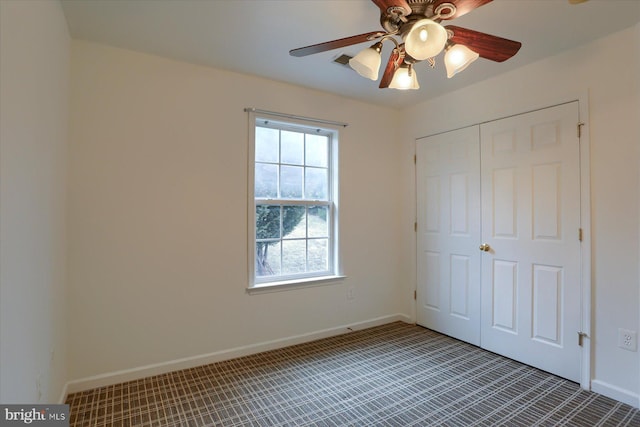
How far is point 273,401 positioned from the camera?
2.10 m

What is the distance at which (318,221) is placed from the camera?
3275 millimetres

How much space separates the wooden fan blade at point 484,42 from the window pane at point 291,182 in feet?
6.11

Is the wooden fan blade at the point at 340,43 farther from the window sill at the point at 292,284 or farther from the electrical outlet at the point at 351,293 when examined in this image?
the electrical outlet at the point at 351,293

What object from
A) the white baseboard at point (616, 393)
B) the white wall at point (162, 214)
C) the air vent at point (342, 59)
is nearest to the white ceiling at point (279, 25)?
the air vent at point (342, 59)

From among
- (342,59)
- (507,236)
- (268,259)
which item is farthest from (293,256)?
(507,236)

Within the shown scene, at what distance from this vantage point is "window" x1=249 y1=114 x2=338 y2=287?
294cm

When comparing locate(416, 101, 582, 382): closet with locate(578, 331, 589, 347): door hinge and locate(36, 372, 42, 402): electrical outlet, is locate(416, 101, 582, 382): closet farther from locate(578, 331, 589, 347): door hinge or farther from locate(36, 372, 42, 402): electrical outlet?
locate(36, 372, 42, 402): electrical outlet

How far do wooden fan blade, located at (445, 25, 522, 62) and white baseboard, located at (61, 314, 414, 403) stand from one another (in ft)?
8.63

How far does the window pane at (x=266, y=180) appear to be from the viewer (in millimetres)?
2936

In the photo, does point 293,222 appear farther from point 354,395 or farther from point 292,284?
point 354,395

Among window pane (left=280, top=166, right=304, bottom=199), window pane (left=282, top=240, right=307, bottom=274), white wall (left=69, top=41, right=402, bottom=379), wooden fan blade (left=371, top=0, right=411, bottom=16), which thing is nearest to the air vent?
white wall (left=69, top=41, right=402, bottom=379)

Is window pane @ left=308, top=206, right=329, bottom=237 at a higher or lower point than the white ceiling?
lower

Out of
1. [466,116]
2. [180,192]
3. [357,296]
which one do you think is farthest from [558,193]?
[180,192]

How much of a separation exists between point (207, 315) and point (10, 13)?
2.13m
